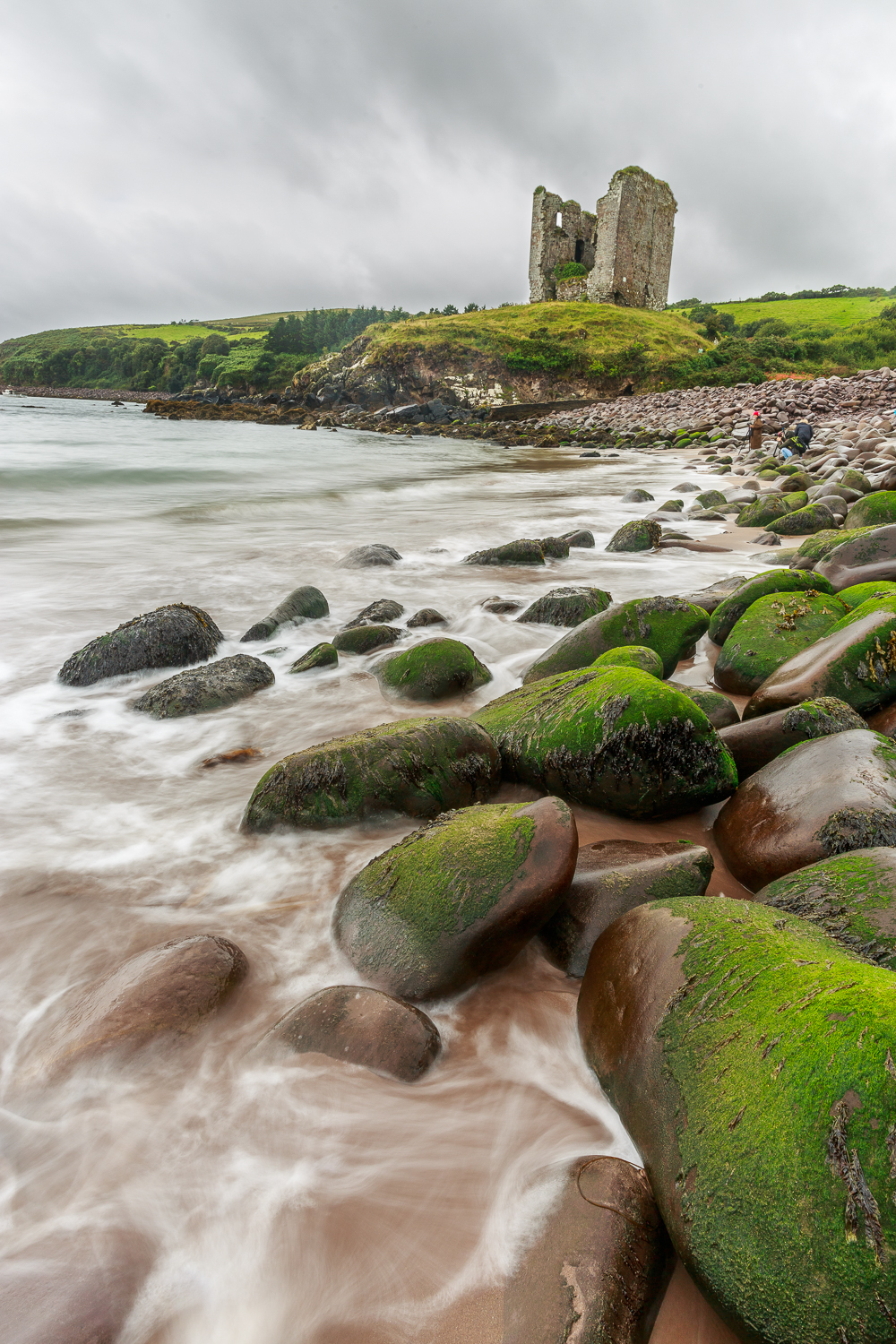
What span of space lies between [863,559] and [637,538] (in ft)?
10.4

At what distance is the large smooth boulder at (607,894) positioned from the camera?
1796mm

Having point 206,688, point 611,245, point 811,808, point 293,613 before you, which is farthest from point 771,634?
point 611,245

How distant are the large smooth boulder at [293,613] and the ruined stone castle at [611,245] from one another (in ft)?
157

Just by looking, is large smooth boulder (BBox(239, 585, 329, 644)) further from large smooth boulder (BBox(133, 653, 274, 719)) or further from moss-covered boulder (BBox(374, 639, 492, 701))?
moss-covered boulder (BBox(374, 639, 492, 701))

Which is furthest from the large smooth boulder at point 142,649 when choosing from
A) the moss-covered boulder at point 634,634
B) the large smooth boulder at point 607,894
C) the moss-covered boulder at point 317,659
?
the large smooth boulder at point 607,894

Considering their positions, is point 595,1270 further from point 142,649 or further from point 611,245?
point 611,245

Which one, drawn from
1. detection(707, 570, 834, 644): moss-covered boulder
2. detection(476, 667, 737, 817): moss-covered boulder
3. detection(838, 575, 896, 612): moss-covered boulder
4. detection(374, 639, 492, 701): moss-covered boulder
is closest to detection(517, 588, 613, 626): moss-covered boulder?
detection(707, 570, 834, 644): moss-covered boulder

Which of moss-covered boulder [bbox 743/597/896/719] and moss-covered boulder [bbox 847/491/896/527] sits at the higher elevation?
moss-covered boulder [bbox 847/491/896/527]

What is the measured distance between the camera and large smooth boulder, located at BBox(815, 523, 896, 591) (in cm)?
397

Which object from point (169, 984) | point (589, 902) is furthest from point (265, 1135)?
point (589, 902)

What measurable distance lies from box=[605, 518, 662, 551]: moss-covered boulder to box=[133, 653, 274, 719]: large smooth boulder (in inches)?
183

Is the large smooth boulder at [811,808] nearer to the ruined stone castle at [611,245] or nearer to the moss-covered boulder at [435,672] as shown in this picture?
the moss-covered boulder at [435,672]

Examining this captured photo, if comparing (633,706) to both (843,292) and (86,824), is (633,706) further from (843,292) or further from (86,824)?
(843,292)

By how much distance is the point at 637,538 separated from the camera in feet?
23.8
